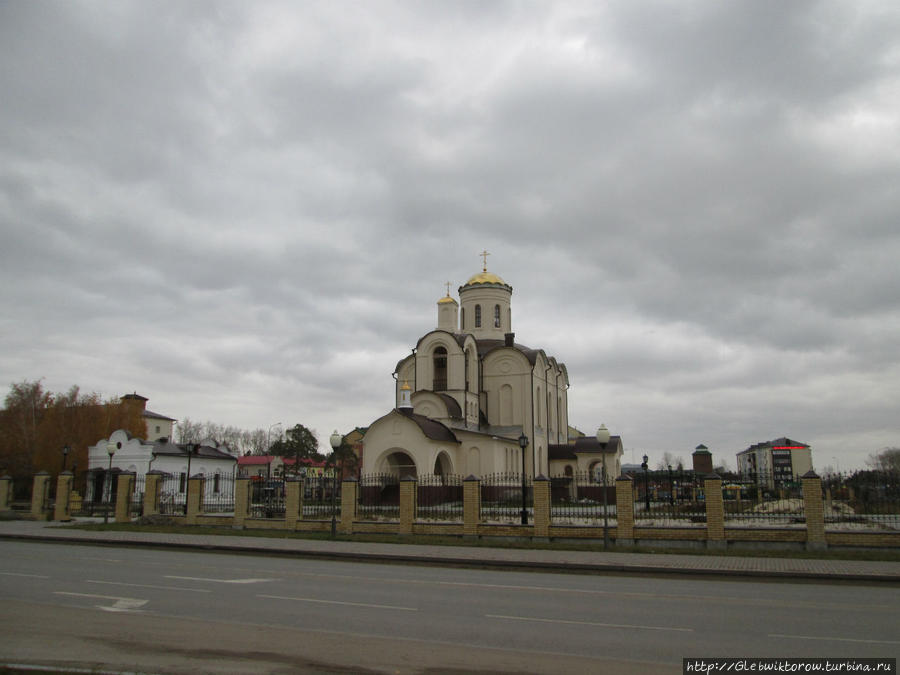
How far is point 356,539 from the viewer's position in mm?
21422

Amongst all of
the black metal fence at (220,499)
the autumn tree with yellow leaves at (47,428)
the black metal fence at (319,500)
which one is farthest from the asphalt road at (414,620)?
the autumn tree with yellow leaves at (47,428)

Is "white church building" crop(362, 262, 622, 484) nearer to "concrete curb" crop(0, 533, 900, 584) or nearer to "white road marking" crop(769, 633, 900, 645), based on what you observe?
"concrete curb" crop(0, 533, 900, 584)

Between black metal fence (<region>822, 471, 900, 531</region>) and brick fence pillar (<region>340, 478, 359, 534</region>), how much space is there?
14.6 meters

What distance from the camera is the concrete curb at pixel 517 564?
531 inches

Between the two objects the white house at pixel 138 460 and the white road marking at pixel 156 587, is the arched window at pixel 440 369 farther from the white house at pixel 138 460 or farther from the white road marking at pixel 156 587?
the white road marking at pixel 156 587

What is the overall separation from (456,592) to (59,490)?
2490 cm

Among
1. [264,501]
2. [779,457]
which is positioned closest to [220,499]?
[264,501]

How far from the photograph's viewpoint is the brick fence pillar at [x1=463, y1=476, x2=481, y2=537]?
2108cm

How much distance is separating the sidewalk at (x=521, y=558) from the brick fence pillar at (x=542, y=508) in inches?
73.8

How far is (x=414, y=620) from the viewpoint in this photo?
8836mm

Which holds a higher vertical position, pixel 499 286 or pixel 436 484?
pixel 499 286

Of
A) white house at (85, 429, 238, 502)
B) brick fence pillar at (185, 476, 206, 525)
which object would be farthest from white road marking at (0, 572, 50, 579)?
white house at (85, 429, 238, 502)

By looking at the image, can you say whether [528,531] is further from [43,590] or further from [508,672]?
[508,672]

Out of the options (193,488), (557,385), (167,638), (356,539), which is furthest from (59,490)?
(557,385)
